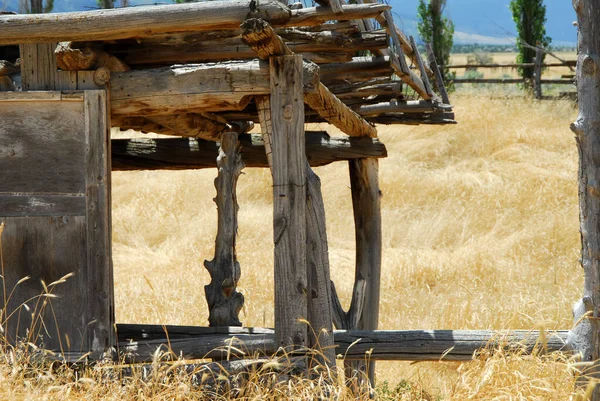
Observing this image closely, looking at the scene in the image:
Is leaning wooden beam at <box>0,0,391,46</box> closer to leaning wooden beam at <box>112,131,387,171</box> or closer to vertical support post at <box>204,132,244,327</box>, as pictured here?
vertical support post at <box>204,132,244,327</box>

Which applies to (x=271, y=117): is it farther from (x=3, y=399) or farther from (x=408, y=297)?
(x=408, y=297)

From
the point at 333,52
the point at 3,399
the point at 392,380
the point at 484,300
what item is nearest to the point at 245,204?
the point at 484,300

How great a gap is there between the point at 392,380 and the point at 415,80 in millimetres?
2898

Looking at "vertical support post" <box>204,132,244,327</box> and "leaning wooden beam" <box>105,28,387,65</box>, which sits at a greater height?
"leaning wooden beam" <box>105,28,387,65</box>

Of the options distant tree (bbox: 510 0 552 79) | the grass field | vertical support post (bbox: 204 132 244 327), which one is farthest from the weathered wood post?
distant tree (bbox: 510 0 552 79)

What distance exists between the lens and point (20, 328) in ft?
14.1

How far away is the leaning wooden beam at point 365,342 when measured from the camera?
4.28 m

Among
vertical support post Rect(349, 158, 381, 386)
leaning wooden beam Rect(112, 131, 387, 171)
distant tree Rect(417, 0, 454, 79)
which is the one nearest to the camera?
leaning wooden beam Rect(112, 131, 387, 171)

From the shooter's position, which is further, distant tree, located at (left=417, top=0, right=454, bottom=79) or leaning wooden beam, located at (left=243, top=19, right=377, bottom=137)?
distant tree, located at (left=417, top=0, right=454, bottom=79)

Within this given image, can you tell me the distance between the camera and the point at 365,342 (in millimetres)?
4883

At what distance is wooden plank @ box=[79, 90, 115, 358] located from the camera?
4.14 metres

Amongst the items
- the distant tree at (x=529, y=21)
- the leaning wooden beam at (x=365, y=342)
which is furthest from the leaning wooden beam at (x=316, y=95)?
the distant tree at (x=529, y=21)

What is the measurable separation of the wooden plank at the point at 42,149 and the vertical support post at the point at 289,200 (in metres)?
1.08

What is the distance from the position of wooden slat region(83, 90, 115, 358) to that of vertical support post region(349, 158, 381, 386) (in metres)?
3.12
